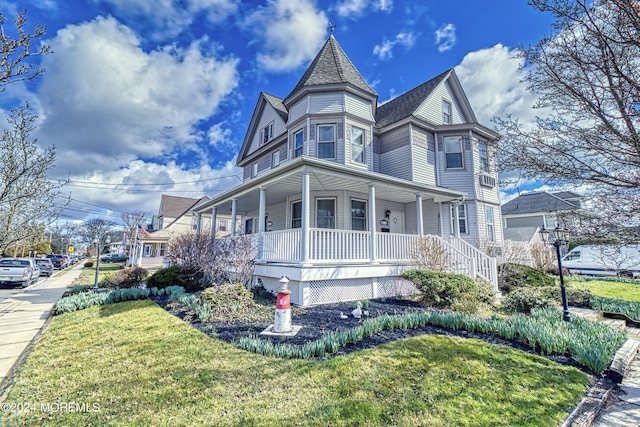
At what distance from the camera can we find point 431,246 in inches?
386

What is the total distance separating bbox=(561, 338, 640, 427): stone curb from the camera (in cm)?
304

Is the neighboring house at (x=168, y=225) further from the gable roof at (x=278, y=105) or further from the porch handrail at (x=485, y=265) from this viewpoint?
the porch handrail at (x=485, y=265)

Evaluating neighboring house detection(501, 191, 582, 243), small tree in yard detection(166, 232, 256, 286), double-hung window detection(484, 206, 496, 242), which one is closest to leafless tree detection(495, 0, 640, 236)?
small tree in yard detection(166, 232, 256, 286)

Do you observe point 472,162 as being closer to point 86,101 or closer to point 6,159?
point 6,159

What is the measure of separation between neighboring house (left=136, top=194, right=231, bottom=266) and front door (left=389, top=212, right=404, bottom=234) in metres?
18.2

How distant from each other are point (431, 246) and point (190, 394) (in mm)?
8544

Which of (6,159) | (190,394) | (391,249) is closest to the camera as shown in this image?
(190,394)

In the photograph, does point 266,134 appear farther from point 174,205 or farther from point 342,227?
point 174,205

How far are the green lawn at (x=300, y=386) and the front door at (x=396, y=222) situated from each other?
856 centimetres

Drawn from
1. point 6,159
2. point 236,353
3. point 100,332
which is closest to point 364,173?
point 236,353

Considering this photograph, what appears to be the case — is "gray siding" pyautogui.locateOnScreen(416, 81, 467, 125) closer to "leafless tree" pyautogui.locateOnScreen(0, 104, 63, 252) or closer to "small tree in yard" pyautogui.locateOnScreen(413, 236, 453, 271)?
"small tree in yard" pyautogui.locateOnScreen(413, 236, 453, 271)

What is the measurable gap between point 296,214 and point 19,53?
9675 mm

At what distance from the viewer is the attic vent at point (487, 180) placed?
579 inches

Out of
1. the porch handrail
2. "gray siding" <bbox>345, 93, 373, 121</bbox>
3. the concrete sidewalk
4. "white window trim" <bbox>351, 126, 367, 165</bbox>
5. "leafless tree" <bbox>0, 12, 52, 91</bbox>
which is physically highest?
"gray siding" <bbox>345, 93, 373, 121</bbox>
